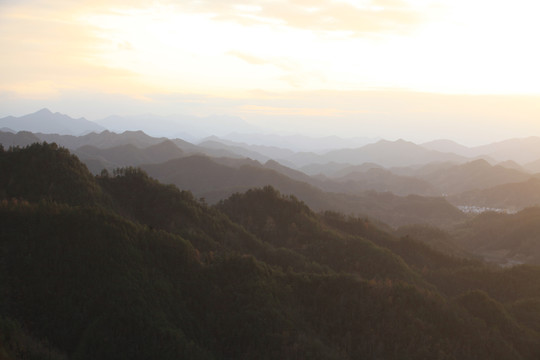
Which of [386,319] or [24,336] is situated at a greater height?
[24,336]

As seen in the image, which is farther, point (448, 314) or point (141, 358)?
point (448, 314)

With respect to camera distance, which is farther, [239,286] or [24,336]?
[239,286]

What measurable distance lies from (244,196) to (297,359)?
31874mm

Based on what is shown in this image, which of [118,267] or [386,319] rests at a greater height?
[118,267]

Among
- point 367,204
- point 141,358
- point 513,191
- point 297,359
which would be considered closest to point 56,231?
point 141,358

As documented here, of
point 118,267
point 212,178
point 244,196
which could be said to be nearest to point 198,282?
point 118,267

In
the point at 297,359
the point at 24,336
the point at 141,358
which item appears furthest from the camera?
the point at 297,359

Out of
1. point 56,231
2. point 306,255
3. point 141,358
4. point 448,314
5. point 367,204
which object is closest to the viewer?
point 141,358

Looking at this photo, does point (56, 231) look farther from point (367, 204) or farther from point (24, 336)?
point (367, 204)

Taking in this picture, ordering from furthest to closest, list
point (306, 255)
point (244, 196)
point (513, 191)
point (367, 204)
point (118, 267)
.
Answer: point (513, 191) → point (367, 204) → point (244, 196) → point (306, 255) → point (118, 267)

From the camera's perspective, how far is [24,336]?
13.0 metres

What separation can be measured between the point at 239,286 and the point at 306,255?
650 inches

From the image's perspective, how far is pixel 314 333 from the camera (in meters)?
18.3

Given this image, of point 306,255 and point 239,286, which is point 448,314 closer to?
point 239,286
